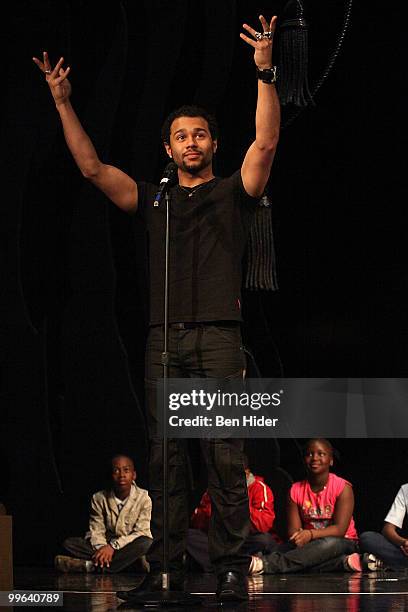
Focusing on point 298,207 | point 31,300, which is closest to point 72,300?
point 31,300

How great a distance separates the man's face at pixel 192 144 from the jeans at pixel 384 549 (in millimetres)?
2406

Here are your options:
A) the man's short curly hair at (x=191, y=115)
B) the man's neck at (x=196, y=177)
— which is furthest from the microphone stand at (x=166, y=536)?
the man's short curly hair at (x=191, y=115)

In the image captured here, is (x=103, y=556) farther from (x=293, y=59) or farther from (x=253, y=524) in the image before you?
(x=293, y=59)

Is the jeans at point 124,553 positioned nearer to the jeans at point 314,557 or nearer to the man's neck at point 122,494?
the man's neck at point 122,494

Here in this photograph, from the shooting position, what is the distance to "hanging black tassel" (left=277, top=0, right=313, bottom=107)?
4.35 metres

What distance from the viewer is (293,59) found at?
435cm

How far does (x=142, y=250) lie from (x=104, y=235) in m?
0.21

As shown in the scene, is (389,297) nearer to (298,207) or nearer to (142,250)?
(298,207)

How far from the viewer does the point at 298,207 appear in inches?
198

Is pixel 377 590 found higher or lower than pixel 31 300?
lower

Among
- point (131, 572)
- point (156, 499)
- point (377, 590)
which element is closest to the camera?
point (156, 499)

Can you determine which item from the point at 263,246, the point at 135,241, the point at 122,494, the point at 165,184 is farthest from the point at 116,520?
the point at 165,184

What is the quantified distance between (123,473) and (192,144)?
2296mm

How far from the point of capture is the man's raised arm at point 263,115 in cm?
275
